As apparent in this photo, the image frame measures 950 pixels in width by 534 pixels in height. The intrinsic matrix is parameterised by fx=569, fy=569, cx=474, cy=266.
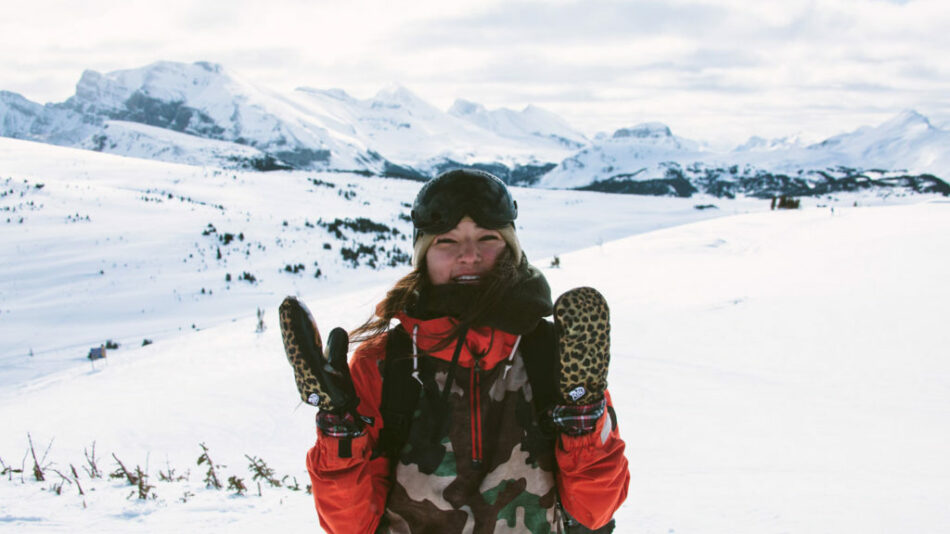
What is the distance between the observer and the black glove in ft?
5.86

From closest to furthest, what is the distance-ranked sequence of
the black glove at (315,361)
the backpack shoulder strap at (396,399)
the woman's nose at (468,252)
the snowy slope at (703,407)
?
the black glove at (315,361) → the backpack shoulder strap at (396,399) → the woman's nose at (468,252) → the snowy slope at (703,407)

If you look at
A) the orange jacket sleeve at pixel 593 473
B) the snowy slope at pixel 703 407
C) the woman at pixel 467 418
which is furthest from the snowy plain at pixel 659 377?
the woman at pixel 467 418

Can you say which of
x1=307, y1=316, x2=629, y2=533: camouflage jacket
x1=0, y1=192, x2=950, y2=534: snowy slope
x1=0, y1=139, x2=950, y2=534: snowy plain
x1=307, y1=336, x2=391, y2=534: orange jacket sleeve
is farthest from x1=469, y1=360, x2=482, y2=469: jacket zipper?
x1=0, y1=139, x2=950, y2=534: snowy plain

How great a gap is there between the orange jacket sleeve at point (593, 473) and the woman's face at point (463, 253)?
0.64 m

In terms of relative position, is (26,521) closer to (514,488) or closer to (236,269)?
(514,488)

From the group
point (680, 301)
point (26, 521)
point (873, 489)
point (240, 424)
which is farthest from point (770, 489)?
point (680, 301)

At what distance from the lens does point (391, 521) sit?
1.94 metres

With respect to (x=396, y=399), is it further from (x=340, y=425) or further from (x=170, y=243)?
(x=170, y=243)

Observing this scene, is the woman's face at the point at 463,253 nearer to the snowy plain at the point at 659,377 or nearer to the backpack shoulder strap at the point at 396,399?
the backpack shoulder strap at the point at 396,399

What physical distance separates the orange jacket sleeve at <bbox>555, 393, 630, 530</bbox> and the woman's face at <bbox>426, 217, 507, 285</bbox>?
645mm

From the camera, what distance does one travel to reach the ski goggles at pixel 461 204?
6.86 feet

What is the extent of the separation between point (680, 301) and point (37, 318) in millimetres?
13574

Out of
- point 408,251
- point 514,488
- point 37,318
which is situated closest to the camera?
point 514,488

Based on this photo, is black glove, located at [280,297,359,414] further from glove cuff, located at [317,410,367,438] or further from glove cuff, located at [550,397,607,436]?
→ glove cuff, located at [550,397,607,436]
